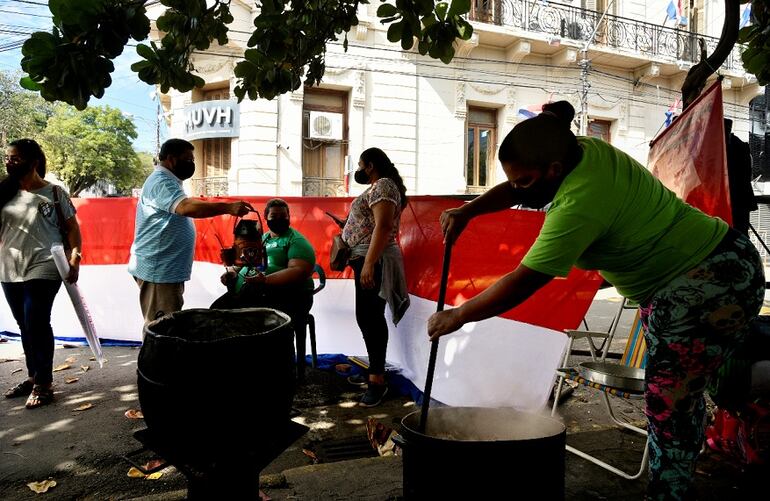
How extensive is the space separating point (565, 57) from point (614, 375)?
16683mm

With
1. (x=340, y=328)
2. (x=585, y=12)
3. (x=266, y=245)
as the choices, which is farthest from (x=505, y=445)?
(x=585, y=12)

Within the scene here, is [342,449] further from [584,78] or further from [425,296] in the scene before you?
[584,78]

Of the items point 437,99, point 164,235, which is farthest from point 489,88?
point 164,235

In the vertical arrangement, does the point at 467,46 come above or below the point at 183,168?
above

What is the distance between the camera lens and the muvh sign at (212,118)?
14.8 metres

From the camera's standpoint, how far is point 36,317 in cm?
406

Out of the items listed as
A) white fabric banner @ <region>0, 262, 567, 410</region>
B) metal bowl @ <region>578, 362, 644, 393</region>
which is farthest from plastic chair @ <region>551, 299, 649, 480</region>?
white fabric banner @ <region>0, 262, 567, 410</region>

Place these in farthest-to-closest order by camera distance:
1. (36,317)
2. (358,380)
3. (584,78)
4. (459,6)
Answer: (584,78), (358,380), (36,317), (459,6)

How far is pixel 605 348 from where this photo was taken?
12.4ft

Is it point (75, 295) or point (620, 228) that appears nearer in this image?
point (620, 228)

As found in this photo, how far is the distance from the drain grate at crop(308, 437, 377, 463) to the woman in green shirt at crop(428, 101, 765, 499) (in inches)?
68.5

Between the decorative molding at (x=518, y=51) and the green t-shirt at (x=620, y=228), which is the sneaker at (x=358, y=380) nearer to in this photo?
the green t-shirt at (x=620, y=228)

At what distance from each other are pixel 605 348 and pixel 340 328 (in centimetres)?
276

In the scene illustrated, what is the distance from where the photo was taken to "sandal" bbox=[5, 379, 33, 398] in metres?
4.34
